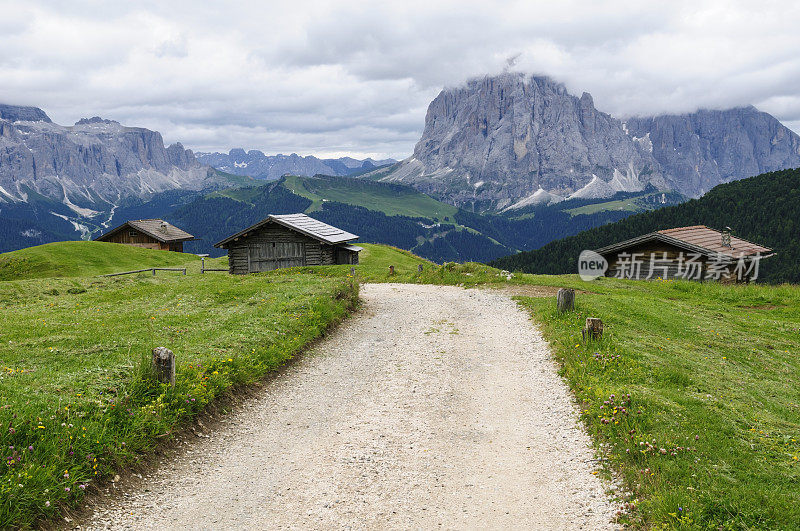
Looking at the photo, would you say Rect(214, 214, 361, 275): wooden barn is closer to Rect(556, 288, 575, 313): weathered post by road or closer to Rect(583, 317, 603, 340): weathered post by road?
Rect(556, 288, 575, 313): weathered post by road

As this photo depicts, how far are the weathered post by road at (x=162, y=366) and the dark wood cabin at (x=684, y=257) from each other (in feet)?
132

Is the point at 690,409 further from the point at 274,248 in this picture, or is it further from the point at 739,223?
the point at 739,223

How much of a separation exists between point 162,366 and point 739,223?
139812mm

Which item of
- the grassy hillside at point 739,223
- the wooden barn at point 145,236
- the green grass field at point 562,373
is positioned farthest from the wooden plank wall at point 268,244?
the grassy hillside at point 739,223

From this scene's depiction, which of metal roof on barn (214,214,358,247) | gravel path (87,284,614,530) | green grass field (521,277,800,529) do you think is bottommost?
gravel path (87,284,614,530)

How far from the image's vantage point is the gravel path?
26.3 feet

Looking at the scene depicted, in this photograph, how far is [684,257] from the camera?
140 ft

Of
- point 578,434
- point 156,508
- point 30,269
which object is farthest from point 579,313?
point 30,269

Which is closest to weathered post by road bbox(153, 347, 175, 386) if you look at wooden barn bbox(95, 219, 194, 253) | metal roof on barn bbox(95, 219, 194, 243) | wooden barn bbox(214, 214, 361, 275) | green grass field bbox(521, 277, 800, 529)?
green grass field bbox(521, 277, 800, 529)

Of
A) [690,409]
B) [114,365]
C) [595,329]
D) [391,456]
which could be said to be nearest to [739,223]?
[595,329]

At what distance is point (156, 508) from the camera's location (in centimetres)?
816

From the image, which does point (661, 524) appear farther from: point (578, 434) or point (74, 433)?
point (74, 433)

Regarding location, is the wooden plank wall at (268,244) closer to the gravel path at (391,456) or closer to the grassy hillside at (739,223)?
the gravel path at (391,456)

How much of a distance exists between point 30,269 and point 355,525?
5417 cm
